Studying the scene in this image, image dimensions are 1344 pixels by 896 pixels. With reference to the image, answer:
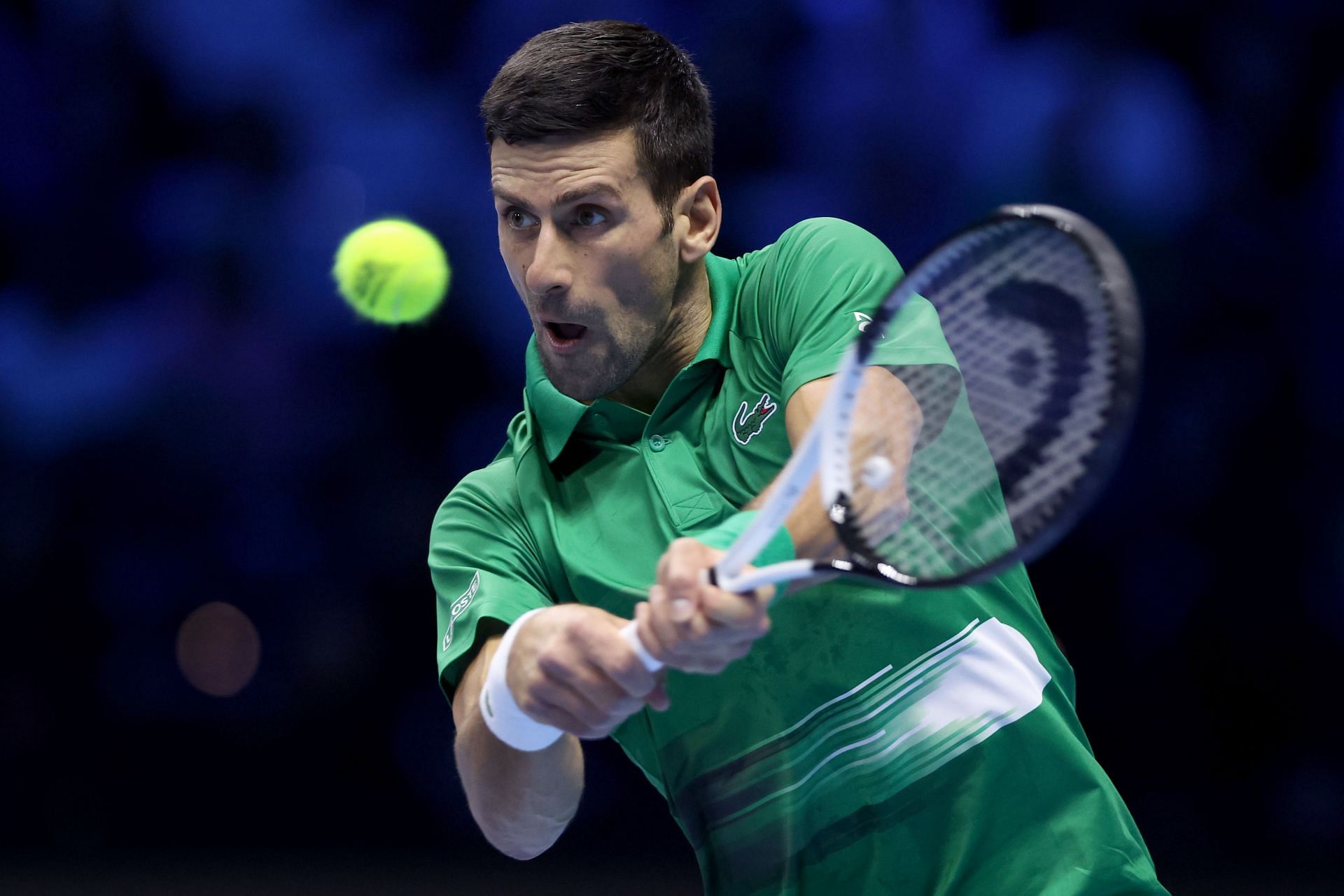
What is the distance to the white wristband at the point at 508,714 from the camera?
1550 mm

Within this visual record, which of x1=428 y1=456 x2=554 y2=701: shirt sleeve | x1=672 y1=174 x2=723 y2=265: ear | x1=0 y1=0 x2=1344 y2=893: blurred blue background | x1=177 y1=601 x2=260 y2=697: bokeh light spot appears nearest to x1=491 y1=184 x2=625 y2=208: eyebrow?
x1=672 y1=174 x2=723 y2=265: ear

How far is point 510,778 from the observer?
1674mm

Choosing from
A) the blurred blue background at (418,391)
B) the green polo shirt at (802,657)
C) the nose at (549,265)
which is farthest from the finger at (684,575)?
the blurred blue background at (418,391)

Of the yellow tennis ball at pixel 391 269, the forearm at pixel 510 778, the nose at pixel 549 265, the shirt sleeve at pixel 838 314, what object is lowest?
the yellow tennis ball at pixel 391 269

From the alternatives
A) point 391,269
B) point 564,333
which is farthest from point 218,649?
point 564,333

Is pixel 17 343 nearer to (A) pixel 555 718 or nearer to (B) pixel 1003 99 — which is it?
(B) pixel 1003 99

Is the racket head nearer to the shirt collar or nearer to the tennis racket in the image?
the tennis racket

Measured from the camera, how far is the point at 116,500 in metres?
3.76

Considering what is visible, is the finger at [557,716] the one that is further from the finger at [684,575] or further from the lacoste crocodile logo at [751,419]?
the lacoste crocodile logo at [751,419]

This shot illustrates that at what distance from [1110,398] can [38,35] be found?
10.8ft

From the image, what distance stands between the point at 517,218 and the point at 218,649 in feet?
7.62

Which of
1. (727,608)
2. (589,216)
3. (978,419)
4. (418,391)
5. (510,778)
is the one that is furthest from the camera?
(418,391)

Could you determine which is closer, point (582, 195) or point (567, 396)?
point (582, 195)

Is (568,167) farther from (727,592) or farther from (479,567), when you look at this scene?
(727,592)
